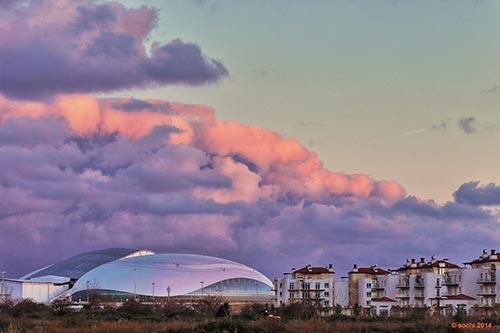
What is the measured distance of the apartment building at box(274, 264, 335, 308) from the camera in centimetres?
14175

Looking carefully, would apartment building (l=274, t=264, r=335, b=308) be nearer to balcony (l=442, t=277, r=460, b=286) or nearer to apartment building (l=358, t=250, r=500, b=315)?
apartment building (l=358, t=250, r=500, b=315)

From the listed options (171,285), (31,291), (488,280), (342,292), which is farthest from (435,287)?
(31,291)

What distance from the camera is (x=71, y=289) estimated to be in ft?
646

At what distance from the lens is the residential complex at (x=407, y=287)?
396 ft

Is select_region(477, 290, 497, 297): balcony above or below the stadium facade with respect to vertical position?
above

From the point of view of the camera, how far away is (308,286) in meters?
143

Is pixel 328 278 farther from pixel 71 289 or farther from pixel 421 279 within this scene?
pixel 71 289

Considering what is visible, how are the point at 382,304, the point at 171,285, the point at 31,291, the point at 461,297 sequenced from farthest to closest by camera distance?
the point at 31,291, the point at 171,285, the point at 382,304, the point at 461,297

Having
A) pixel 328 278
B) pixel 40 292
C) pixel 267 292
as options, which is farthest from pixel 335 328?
pixel 40 292

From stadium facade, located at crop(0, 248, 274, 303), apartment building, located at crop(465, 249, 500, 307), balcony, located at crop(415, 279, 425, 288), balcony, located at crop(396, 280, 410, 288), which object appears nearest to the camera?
apartment building, located at crop(465, 249, 500, 307)

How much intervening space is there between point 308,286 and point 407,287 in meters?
17.6

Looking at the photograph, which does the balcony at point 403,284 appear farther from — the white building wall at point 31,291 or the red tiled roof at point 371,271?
the white building wall at point 31,291

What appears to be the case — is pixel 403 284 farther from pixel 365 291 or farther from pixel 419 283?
pixel 365 291

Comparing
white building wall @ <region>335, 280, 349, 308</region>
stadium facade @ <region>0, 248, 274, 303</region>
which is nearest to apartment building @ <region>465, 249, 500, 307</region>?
white building wall @ <region>335, 280, 349, 308</region>
